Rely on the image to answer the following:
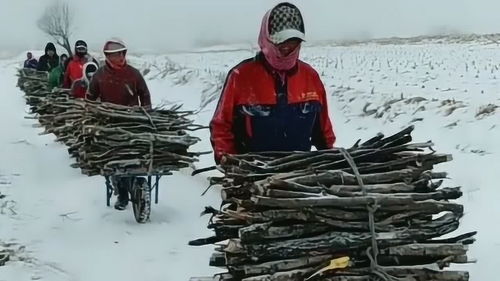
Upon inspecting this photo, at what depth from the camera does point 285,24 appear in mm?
4387

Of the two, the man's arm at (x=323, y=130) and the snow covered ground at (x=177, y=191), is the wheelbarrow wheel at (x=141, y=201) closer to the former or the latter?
the snow covered ground at (x=177, y=191)

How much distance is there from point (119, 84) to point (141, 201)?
1274mm

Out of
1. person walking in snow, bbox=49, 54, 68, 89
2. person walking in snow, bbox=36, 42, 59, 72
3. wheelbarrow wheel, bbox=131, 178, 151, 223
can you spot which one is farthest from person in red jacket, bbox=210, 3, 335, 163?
person walking in snow, bbox=36, 42, 59, 72

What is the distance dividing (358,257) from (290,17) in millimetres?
1533

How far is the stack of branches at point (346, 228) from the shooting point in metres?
3.28

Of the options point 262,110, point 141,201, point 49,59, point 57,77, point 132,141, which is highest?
point 262,110

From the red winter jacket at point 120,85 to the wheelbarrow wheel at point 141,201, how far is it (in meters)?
0.92

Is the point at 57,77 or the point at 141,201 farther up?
the point at 141,201

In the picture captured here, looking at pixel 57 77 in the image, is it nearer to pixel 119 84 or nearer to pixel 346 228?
pixel 119 84

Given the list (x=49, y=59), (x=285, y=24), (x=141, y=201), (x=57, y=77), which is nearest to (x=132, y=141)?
(x=141, y=201)

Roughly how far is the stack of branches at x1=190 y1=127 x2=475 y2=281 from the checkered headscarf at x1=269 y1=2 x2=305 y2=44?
1.05 meters

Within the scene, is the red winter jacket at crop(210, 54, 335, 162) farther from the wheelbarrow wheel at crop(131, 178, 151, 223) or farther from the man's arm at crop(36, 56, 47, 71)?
the man's arm at crop(36, 56, 47, 71)

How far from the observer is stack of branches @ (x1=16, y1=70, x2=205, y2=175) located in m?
7.98

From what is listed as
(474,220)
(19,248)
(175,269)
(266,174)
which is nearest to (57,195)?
(19,248)
